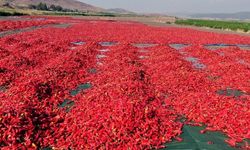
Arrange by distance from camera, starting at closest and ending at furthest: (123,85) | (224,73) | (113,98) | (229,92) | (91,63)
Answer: (113,98)
(123,85)
(229,92)
(224,73)
(91,63)

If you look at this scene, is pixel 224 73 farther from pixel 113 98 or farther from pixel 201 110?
pixel 113 98

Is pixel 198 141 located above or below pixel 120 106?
below

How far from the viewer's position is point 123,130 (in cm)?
1028

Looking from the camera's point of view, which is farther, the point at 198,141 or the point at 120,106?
the point at 120,106

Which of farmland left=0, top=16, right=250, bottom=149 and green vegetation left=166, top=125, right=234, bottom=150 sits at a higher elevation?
farmland left=0, top=16, right=250, bottom=149

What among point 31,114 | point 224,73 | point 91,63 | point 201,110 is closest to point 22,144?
point 31,114

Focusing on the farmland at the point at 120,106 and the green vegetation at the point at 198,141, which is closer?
the farmland at the point at 120,106

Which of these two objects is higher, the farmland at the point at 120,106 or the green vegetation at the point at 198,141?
the farmland at the point at 120,106

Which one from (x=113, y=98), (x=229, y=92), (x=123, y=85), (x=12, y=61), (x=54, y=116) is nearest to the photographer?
(x=54, y=116)

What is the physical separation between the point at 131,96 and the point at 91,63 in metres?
9.58

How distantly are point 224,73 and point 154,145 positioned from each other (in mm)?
12618

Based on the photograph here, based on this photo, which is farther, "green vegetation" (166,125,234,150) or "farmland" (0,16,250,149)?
"green vegetation" (166,125,234,150)

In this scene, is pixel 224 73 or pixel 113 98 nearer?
pixel 113 98

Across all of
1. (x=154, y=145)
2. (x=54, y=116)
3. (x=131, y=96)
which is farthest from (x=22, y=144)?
(x=131, y=96)
